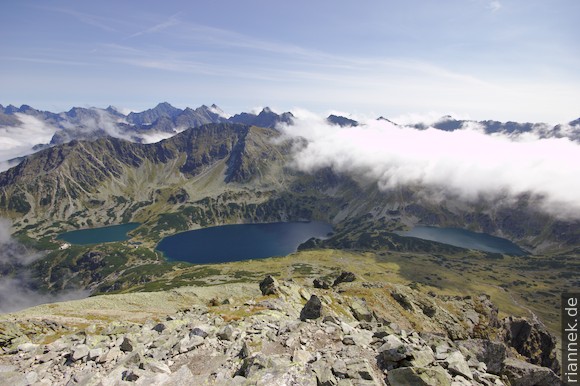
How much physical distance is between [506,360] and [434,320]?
26.2m

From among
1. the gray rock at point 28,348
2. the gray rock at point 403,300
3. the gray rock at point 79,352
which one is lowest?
the gray rock at point 403,300

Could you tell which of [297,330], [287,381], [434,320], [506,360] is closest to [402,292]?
[434,320]

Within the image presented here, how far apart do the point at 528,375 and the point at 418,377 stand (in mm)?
30989

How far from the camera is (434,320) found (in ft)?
243

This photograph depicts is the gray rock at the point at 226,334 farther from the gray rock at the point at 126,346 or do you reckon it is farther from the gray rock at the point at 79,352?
the gray rock at the point at 79,352

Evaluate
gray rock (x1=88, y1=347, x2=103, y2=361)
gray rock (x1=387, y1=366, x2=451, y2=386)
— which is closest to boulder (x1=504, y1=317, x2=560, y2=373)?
gray rock (x1=387, y1=366, x2=451, y2=386)

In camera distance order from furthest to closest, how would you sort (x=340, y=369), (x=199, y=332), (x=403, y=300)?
(x=403, y=300)
(x=199, y=332)
(x=340, y=369)

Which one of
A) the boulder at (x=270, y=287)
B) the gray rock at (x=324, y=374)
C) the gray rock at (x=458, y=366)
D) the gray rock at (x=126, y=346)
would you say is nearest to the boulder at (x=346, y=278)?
the boulder at (x=270, y=287)

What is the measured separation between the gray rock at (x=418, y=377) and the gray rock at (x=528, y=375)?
26.3m

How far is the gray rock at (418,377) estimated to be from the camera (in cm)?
2441

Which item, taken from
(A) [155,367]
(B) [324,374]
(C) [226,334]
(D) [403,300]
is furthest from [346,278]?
(A) [155,367]

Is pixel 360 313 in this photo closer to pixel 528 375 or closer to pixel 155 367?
pixel 528 375

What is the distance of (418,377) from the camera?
2445 cm

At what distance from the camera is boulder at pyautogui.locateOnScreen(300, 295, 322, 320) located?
4159cm
